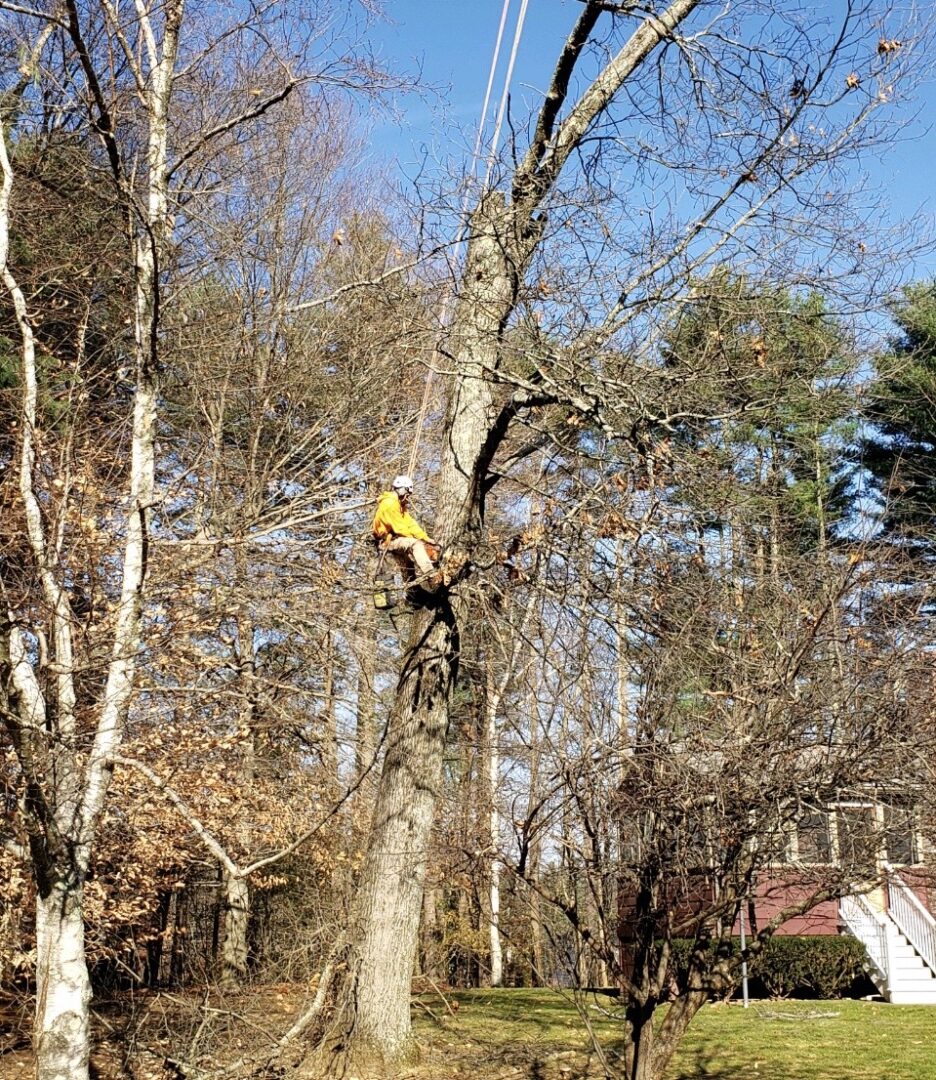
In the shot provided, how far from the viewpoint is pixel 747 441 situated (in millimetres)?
9969

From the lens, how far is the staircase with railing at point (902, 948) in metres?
17.6

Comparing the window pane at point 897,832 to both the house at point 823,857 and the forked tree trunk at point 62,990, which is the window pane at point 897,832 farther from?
the forked tree trunk at point 62,990

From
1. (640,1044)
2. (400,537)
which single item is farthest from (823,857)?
(400,537)

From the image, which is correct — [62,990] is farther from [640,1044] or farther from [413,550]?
[413,550]

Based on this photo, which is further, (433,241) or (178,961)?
(178,961)

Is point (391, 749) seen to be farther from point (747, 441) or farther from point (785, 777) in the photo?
point (785, 777)

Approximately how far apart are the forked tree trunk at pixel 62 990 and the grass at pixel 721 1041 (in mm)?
3606

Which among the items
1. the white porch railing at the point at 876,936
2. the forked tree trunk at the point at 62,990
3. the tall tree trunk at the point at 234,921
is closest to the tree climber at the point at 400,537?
the forked tree trunk at the point at 62,990

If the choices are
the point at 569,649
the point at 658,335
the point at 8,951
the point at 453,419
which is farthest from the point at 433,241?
the point at 8,951

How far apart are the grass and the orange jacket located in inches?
146

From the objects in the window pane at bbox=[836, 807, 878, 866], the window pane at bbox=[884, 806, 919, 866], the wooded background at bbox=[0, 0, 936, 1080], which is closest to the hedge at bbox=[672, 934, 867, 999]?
the wooded background at bbox=[0, 0, 936, 1080]

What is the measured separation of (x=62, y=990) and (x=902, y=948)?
16.0 meters

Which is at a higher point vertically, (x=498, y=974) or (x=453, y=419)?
(x=453, y=419)

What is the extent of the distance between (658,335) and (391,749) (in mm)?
4410
